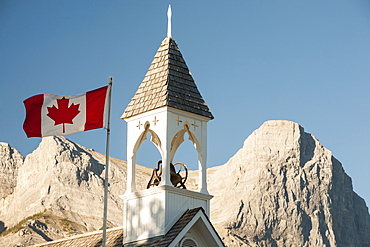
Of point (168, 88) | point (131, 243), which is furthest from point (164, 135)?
point (131, 243)

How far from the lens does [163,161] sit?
2028cm

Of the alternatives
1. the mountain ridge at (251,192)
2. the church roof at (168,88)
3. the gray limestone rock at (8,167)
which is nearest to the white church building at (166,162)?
the church roof at (168,88)

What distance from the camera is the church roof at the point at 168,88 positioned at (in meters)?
20.7

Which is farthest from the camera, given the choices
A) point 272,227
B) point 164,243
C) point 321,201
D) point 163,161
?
point 321,201

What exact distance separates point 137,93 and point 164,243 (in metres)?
4.70

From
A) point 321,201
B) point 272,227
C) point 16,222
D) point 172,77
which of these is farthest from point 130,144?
point 321,201

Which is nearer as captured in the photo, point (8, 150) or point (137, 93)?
point (137, 93)

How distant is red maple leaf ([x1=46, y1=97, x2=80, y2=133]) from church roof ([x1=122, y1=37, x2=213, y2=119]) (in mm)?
2136

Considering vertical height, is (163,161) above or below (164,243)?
above

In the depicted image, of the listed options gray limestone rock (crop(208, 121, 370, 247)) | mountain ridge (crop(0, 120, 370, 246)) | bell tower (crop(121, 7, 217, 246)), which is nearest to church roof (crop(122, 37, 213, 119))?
bell tower (crop(121, 7, 217, 246))

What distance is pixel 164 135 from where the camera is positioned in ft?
66.9

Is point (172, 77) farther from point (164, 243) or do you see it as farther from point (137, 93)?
point (164, 243)

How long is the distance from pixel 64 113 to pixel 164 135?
2.64m

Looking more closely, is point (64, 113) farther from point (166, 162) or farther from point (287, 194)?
point (287, 194)
